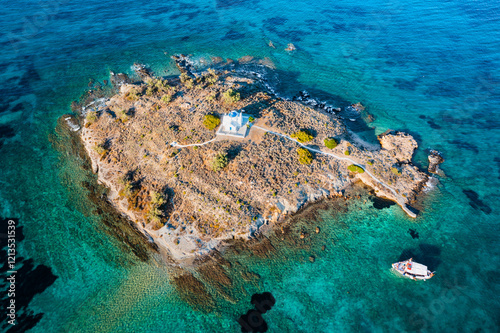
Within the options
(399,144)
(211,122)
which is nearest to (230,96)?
(211,122)

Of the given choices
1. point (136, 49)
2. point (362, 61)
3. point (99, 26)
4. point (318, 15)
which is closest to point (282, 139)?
point (362, 61)

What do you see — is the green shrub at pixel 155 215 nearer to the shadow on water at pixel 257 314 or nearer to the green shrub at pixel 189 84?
the shadow on water at pixel 257 314

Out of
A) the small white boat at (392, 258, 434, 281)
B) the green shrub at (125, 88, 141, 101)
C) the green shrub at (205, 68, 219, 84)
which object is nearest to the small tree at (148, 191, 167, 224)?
the green shrub at (125, 88, 141, 101)

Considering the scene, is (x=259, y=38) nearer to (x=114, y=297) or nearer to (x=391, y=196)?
(x=391, y=196)

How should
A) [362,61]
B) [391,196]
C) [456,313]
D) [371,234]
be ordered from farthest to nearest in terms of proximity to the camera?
[362,61] → [391,196] → [371,234] → [456,313]

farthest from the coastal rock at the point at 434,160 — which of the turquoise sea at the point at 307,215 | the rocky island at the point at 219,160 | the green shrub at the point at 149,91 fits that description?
the green shrub at the point at 149,91

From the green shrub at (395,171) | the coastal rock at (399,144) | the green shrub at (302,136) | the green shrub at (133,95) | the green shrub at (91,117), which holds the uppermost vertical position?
the green shrub at (133,95)
